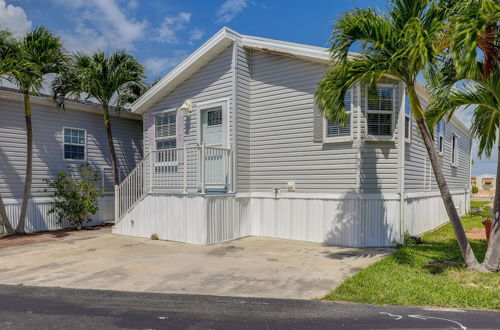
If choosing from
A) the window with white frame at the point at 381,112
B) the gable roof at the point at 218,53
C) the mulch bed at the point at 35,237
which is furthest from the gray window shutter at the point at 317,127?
the mulch bed at the point at 35,237

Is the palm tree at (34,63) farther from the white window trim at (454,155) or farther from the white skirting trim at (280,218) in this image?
the white window trim at (454,155)

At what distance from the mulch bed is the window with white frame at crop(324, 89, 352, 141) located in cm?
797

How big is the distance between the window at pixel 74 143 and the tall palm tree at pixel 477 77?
37.3ft

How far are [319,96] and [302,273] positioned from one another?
10.7 feet

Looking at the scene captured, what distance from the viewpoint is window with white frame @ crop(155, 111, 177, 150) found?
37.3ft

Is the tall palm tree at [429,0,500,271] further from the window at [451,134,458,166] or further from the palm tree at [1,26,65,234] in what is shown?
the palm tree at [1,26,65,234]

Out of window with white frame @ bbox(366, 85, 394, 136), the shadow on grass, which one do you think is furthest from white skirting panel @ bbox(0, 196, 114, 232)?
the shadow on grass

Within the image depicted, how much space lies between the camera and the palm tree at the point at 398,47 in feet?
17.2

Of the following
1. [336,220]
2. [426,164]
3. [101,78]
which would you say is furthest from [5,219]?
[426,164]

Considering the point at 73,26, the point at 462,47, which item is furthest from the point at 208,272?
→ the point at 73,26

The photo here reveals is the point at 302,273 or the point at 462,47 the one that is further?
the point at 302,273

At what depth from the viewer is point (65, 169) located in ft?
39.4

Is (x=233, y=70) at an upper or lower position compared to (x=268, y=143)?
upper

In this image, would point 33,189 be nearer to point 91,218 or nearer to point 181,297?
point 91,218
